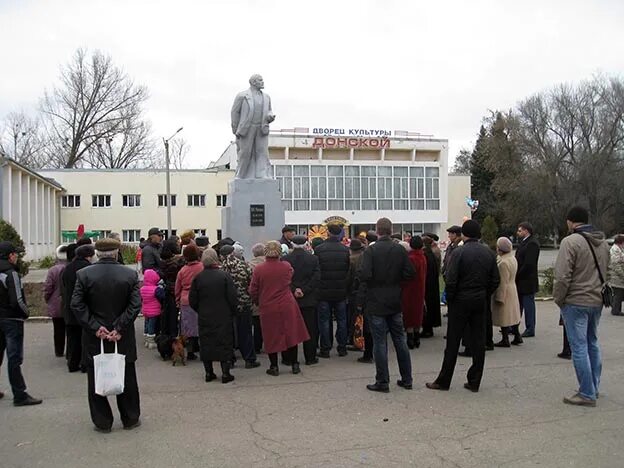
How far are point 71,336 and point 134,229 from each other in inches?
1693

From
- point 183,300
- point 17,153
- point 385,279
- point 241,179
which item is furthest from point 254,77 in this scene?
point 17,153

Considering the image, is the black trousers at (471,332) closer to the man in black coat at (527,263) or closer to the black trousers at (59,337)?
the man in black coat at (527,263)

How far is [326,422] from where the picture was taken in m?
5.79

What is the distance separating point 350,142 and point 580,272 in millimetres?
49069

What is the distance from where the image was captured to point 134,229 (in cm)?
4962

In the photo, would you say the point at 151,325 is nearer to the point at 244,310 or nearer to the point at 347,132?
the point at 244,310

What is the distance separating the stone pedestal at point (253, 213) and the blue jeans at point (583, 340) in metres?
8.06

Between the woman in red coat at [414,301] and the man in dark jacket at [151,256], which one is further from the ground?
the man in dark jacket at [151,256]

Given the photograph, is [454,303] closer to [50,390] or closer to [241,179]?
[50,390]

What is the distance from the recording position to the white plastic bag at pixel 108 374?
531cm

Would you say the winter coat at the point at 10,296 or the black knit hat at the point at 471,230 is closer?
the winter coat at the point at 10,296

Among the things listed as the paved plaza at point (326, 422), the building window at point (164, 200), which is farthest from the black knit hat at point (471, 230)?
the building window at point (164, 200)

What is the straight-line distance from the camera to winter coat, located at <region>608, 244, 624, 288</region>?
1305 centimetres

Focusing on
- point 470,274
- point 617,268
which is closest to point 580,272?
point 470,274
